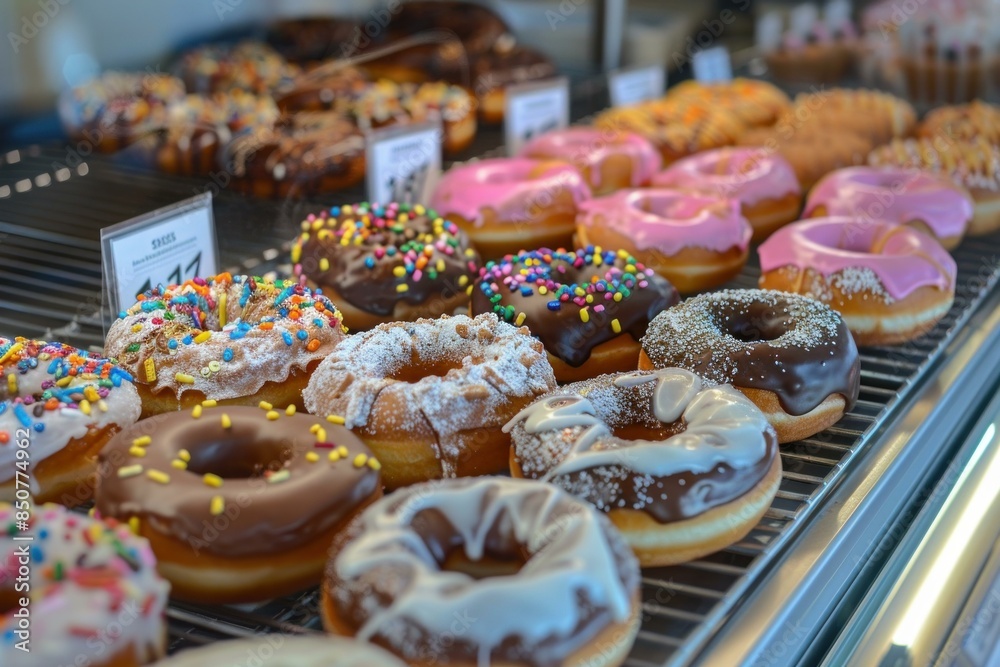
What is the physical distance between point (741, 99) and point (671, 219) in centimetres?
166

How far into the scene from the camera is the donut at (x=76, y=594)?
1332mm

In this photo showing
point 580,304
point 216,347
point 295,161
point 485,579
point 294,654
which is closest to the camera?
point 294,654

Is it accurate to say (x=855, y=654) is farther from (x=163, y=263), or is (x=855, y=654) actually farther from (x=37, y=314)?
(x=37, y=314)

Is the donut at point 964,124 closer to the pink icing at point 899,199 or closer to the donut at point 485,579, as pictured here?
the pink icing at point 899,199

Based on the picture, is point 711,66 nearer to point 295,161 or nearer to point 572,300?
point 295,161

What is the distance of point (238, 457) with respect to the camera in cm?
186

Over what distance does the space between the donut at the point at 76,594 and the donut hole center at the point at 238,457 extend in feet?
0.91

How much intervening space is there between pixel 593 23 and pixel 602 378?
3.10m

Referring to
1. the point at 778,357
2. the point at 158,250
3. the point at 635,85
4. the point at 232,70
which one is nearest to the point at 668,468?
the point at 778,357

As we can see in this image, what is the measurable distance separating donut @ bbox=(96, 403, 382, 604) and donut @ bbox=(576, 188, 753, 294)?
4.47 ft

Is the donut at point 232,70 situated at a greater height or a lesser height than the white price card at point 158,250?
greater

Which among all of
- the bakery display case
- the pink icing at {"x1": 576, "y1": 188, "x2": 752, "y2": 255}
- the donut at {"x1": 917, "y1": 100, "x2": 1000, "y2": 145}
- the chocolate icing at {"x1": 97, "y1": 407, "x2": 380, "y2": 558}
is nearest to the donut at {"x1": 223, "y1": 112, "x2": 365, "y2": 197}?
the bakery display case

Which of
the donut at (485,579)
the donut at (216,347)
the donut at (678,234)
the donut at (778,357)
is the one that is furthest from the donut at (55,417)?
the donut at (678,234)

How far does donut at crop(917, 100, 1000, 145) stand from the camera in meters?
4.03
